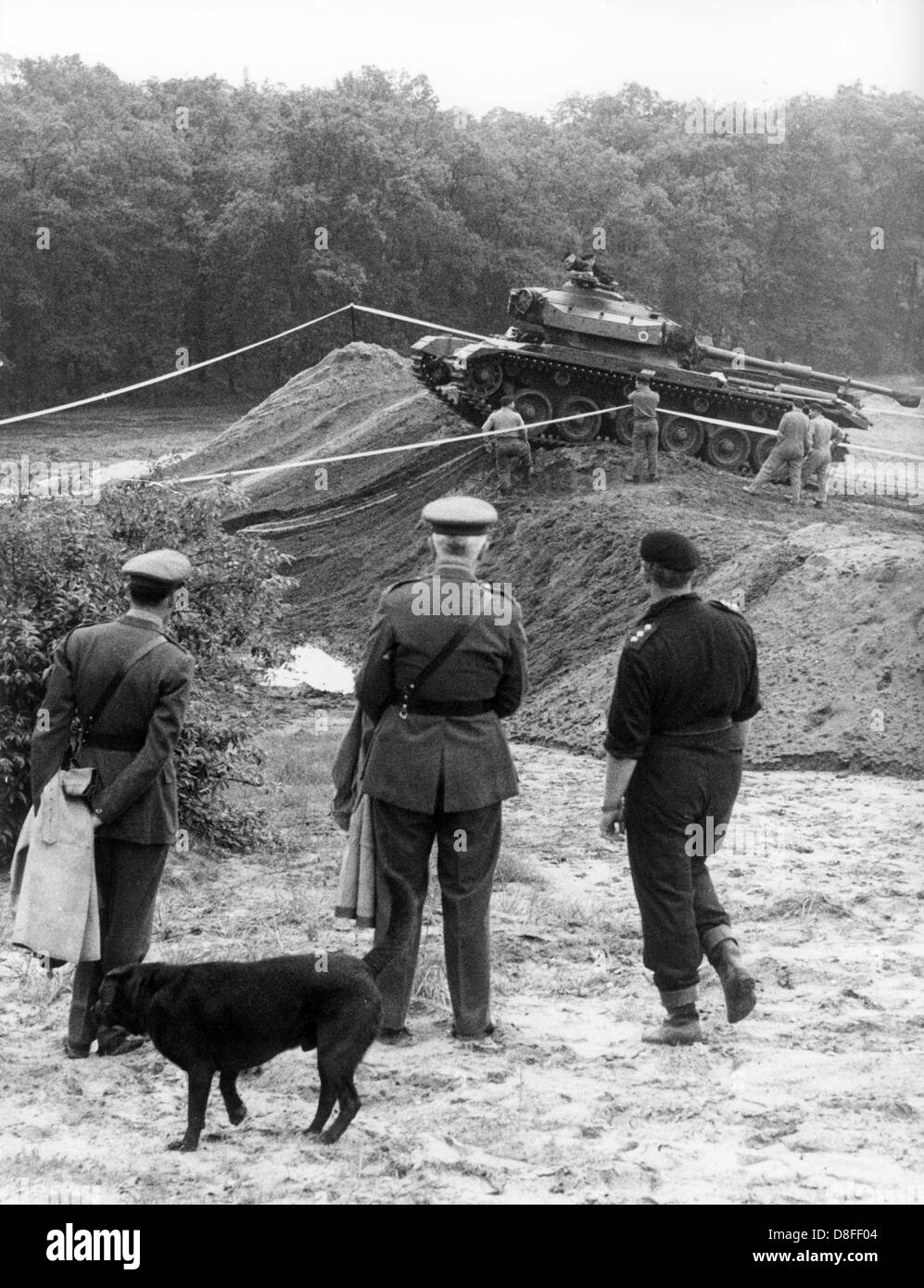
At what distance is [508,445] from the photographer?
19.8 m

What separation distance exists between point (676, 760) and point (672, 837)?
9.9 inches

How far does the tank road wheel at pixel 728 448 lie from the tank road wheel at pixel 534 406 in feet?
6.72

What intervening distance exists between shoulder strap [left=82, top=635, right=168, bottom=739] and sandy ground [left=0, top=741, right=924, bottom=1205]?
42.9 inches

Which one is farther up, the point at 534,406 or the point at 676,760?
the point at 676,760

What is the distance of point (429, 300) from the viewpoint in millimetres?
36438

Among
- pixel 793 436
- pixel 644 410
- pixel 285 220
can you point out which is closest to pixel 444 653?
pixel 644 410

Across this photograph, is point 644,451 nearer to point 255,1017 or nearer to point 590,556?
point 590,556

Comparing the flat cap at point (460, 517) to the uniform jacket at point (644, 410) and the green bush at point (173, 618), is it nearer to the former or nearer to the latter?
the green bush at point (173, 618)

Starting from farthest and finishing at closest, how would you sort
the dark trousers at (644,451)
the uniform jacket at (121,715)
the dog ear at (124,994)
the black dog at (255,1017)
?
the dark trousers at (644,451)
the uniform jacket at (121,715)
the dog ear at (124,994)
the black dog at (255,1017)

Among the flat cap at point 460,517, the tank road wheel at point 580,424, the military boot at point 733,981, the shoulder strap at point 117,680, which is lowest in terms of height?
the tank road wheel at point 580,424

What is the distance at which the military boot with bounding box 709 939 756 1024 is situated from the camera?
567cm

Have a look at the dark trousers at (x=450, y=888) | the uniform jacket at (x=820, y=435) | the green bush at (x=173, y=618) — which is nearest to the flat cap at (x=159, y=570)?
the dark trousers at (x=450, y=888)

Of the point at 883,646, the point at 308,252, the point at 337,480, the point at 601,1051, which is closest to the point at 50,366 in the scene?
the point at 308,252

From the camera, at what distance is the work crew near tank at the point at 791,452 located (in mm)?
19031
